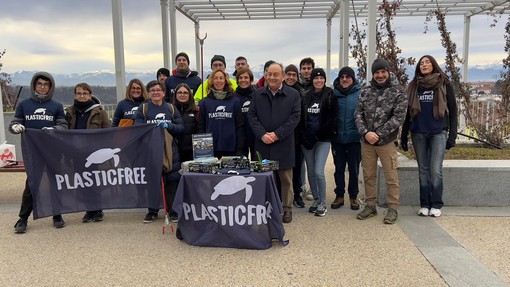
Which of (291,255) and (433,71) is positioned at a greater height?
(433,71)

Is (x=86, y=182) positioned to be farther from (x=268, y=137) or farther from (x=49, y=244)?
(x=268, y=137)

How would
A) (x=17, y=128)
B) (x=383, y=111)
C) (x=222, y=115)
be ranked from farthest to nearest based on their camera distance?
(x=222, y=115), (x=383, y=111), (x=17, y=128)

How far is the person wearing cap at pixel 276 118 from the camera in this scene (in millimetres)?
4641

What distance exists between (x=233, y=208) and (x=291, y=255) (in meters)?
0.73

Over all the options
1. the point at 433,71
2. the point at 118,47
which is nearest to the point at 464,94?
the point at 433,71

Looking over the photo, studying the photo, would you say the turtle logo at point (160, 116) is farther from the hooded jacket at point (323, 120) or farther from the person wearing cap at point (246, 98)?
the hooded jacket at point (323, 120)

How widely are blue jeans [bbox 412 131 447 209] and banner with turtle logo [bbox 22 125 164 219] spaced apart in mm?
3172

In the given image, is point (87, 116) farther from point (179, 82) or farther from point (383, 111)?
point (383, 111)

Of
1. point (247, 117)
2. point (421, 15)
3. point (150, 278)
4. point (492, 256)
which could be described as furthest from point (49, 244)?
point (421, 15)

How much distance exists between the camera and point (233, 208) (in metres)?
4.09

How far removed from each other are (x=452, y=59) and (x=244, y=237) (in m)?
5.98

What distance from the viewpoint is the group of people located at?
15.5 feet

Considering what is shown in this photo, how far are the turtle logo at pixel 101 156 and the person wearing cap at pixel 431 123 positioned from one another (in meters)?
3.63

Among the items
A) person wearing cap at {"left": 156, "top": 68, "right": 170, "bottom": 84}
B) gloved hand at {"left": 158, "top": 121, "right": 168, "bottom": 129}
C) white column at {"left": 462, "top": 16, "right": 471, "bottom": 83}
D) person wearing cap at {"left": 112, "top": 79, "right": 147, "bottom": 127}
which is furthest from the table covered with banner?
white column at {"left": 462, "top": 16, "right": 471, "bottom": 83}
